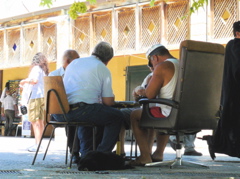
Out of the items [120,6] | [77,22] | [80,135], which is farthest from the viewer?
[77,22]

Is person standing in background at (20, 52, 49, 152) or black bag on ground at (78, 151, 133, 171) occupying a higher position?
person standing in background at (20, 52, 49, 152)

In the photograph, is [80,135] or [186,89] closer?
[186,89]

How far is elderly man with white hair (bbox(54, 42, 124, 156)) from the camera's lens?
6.14m

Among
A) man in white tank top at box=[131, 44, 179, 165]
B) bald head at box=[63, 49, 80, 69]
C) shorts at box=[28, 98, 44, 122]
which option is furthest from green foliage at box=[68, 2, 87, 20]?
shorts at box=[28, 98, 44, 122]

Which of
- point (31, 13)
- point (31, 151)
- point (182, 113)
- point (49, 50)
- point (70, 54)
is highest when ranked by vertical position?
point (31, 13)

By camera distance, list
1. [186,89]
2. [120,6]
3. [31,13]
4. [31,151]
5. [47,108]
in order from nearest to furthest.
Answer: [186,89], [47,108], [31,151], [120,6], [31,13]

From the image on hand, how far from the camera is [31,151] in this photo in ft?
30.4

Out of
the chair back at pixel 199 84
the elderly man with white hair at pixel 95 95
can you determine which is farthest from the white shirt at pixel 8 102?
the chair back at pixel 199 84

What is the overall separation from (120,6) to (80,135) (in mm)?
7715

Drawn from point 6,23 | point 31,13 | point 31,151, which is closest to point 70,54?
point 31,151

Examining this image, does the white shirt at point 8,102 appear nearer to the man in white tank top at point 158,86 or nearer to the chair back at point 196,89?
the man in white tank top at point 158,86

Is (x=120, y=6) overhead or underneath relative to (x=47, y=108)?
overhead

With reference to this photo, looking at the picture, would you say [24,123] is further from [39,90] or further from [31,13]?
[39,90]

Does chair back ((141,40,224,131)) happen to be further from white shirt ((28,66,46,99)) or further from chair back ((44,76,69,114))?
white shirt ((28,66,46,99))
